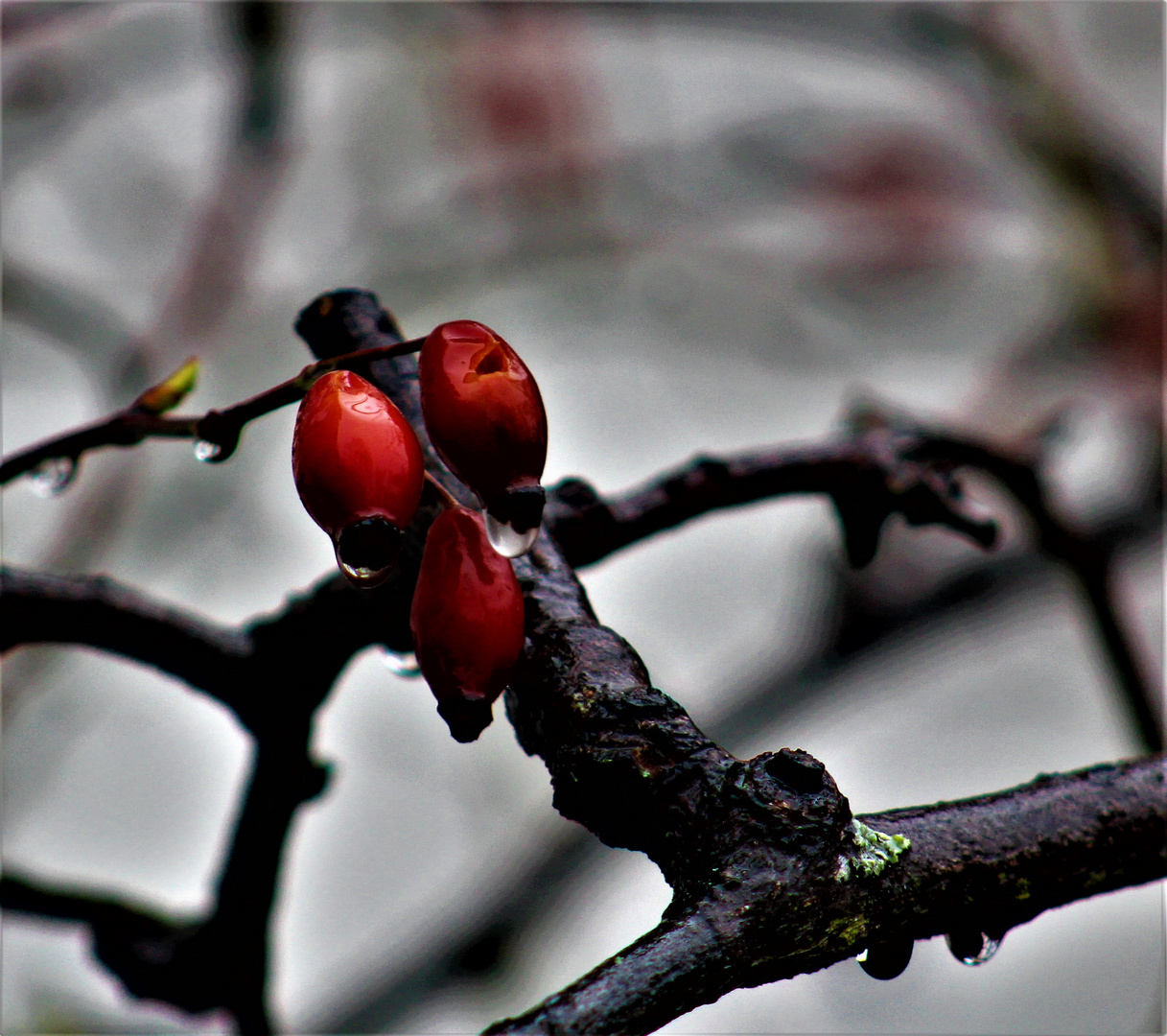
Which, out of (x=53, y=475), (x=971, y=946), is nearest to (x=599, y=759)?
(x=971, y=946)

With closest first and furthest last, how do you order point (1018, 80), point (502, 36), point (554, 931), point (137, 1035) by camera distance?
point (137, 1035) → point (554, 931) → point (1018, 80) → point (502, 36)

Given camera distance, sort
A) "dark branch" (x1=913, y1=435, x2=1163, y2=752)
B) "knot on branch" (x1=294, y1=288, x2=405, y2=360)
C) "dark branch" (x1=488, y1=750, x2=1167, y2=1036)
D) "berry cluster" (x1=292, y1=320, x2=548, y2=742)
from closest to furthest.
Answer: "dark branch" (x1=488, y1=750, x2=1167, y2=1036)
"berry cluster" (x1=292, y1=320, x2=548, y2=742)
"knot on branch" (x1=294, y1=288, x2=405, y2=360)
"dark branch" (x1=913, y1=435, x2=1163, y2=752)

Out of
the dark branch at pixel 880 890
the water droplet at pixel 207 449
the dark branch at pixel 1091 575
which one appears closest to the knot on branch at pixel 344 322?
the water droplet at pixel 207 449

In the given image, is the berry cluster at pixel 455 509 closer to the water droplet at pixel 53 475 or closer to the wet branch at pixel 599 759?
the wet branch at pixel 599 759

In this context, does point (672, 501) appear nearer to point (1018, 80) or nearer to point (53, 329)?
point (53, 329)

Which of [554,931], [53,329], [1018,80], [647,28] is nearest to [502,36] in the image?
[647,28]

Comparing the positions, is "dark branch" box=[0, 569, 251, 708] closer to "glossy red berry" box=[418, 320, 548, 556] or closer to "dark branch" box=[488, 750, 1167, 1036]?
"glossy red berry" box=[418, 320, 548, 556]

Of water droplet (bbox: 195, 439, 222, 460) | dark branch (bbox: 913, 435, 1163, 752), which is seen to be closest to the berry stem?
water droplet (bbox: 195, 439, 222, 460)
